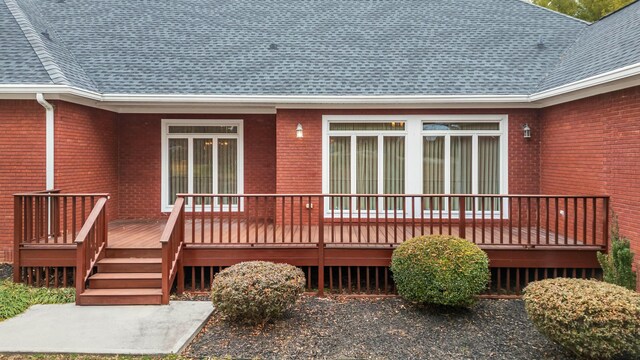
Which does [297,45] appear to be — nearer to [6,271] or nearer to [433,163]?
[433,163]

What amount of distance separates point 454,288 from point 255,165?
580 centimetres

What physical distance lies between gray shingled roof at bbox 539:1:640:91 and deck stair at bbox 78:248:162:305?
7.90 meters

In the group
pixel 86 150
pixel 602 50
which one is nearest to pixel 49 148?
pixel 86 150

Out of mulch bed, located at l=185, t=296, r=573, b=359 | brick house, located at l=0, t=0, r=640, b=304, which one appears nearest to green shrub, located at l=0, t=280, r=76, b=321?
brick house, located at l=0, t=0, r=640, b=304

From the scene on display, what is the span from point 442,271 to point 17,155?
24.9 ft

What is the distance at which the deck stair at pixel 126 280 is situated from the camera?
251 inches

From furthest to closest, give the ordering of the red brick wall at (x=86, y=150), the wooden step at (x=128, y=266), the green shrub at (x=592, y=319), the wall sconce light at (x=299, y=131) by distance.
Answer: the wall sconce light at (x=299, y=131) < the red brick wall at (x=86, y=150) < the wooden step at (x=128, y=266) < the green shrub at (x=592, y=319)

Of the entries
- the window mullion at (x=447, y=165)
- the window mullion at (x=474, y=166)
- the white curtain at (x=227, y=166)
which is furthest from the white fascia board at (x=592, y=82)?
the white curtain at (x=227, y=166)

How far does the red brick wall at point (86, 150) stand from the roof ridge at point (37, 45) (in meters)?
0.50

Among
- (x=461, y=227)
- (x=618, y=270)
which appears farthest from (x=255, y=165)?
(x=618, y=270)

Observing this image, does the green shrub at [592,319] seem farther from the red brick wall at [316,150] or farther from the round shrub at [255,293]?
the red brick wall at [316,150]

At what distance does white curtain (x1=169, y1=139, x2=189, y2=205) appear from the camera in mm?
10281

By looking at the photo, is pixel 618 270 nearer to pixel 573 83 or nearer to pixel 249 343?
pixel 573 83

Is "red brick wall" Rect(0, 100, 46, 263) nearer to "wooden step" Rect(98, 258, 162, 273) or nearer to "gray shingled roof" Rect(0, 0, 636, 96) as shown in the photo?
"gray shingled roof" Rect(0, 0, 636, 96)
